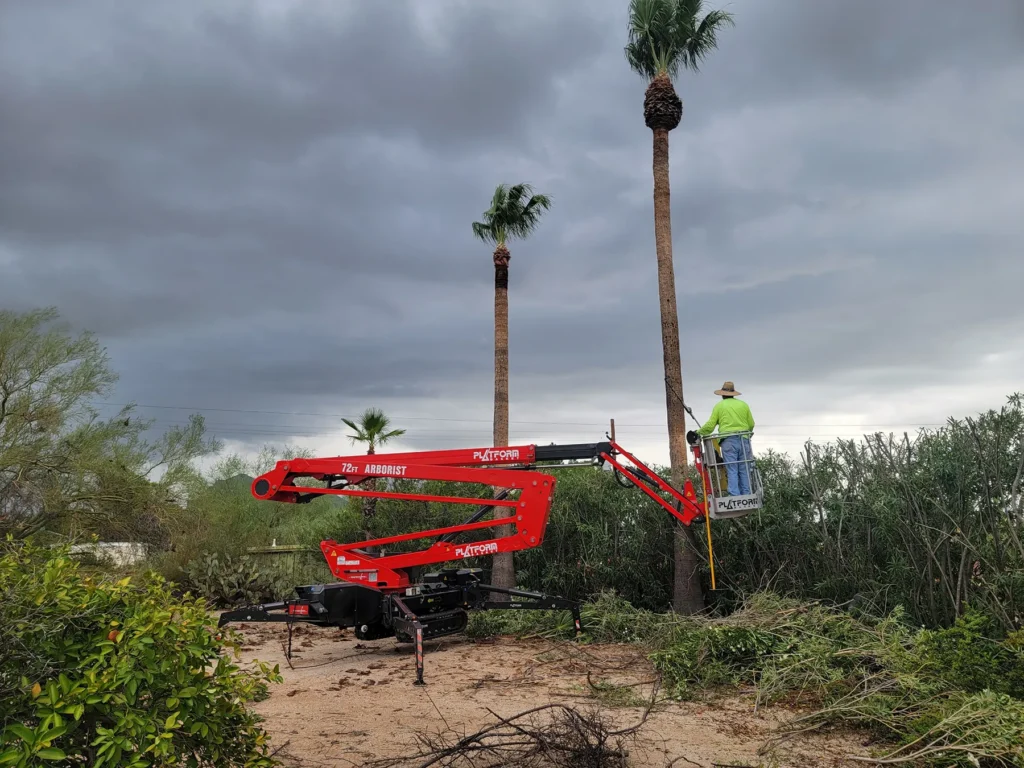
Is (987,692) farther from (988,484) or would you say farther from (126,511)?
(126,511)

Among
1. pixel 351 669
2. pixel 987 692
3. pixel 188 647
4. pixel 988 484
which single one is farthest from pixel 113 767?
pixel 988 484

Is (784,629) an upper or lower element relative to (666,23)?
lower

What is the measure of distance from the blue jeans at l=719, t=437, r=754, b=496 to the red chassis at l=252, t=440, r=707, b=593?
2.59ft

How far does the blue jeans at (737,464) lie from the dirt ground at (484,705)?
7.96 feet

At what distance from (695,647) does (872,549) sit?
344cm

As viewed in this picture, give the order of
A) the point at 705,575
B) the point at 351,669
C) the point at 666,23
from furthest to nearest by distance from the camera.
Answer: the point at 666,23 < the point at 705,575 < the point at 351,669

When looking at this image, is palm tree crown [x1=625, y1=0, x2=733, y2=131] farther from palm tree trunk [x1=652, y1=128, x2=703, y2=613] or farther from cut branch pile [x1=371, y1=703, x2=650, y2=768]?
cut branch pile [x1=371, y1=703, x2=650, y2=768]

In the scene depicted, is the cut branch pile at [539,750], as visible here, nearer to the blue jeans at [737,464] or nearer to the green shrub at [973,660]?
the green shrub at [973,660]

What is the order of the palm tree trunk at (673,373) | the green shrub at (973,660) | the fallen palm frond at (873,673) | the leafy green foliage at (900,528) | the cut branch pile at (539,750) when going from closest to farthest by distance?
the cut branch pile at (539,750), the fallen palm frond at (873,673), the green shrub at (973,660), the leafy green foliage at (900,528), the palm tree trunk at (673,373)

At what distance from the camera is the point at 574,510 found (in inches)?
554

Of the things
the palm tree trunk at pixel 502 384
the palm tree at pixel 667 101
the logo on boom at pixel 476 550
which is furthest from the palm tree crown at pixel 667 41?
the logo on boom at pixel 476 550

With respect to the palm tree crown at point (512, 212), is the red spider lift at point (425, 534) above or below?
below

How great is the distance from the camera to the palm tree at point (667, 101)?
12.3 meters

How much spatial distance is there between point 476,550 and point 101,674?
734cm
